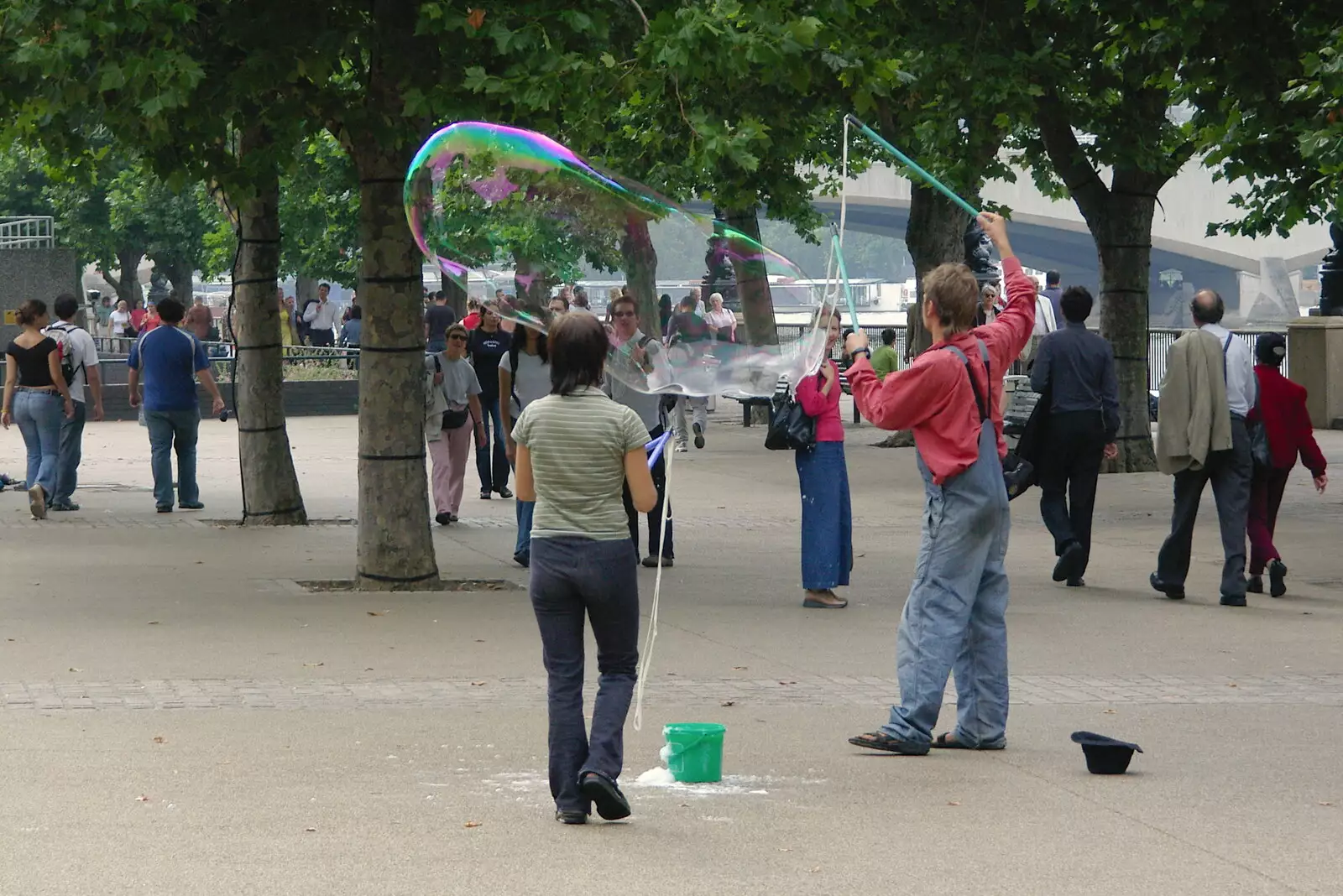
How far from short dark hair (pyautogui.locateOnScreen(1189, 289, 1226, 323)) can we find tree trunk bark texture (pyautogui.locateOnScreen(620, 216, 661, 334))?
4.04 meters

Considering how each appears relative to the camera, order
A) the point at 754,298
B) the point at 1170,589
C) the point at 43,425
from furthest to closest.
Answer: the point at 43,425 < the point at 1170,589 < the point at 754,298

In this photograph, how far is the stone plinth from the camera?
28.0 metres

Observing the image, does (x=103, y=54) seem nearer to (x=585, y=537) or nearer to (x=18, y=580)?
(x=18, y=580)

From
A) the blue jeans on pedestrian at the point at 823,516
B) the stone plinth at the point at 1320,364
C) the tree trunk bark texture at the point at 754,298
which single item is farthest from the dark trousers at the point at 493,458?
the stone plinth at the point at 1320,364

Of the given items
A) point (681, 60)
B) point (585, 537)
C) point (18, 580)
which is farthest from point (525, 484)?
point (18, 580)

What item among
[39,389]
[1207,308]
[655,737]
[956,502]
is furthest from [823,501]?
[39,389]

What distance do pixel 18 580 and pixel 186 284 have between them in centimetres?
4598

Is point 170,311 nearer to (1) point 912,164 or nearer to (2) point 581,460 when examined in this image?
(1) point 912,164

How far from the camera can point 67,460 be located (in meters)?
17.2

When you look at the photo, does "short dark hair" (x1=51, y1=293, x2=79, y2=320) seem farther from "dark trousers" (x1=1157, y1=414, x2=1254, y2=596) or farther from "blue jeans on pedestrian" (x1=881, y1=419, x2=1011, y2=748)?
"blue jeans on pedestrian" (x1=881, y1=419, x2=1011, y2=748)

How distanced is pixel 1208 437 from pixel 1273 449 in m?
0.93

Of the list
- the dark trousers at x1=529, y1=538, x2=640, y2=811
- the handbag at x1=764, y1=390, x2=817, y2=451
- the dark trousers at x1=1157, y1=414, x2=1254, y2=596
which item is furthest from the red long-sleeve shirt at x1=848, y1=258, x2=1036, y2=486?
the dark trousers at x1=1157, y1=414, x2=1254, y2=596

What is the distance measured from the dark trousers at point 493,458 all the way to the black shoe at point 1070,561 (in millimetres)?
6910

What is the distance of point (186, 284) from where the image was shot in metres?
57.2
